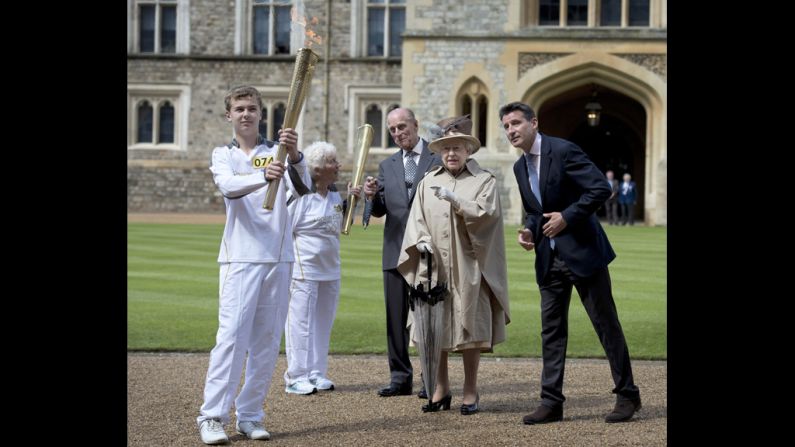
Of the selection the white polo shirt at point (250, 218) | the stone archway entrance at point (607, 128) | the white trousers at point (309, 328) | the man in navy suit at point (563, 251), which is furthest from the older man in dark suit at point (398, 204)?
the stone archway entrance at point (607, 128)

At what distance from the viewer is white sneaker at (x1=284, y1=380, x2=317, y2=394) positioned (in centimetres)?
619

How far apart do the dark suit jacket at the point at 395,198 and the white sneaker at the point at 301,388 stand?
88 cm

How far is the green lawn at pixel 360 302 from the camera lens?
820 centimetres

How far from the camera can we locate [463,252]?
563cm

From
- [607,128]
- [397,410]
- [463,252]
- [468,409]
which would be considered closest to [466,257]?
[463,252]

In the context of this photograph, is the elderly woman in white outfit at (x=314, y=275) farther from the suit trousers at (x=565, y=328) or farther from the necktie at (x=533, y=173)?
the suit trousers at (x=565, y=328)

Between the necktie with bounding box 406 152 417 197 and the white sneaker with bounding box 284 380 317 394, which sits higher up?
the necktie with bounding box 406 152 417 197

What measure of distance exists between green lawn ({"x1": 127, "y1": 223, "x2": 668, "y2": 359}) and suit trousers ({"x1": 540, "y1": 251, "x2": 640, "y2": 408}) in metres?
2.25

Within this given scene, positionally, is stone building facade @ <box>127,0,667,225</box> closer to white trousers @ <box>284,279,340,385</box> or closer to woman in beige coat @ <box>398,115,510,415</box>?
white trousers @ <box>284,279,340,385</box>

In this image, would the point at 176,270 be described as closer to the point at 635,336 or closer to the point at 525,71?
the point at 635,336

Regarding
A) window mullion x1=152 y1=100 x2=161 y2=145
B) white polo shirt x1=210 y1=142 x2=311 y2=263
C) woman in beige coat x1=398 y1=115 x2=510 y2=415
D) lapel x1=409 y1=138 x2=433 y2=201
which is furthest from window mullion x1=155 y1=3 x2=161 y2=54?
white polo shirt x1=210 y1=142 x2=311 y2=263

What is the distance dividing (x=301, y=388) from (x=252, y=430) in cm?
134
